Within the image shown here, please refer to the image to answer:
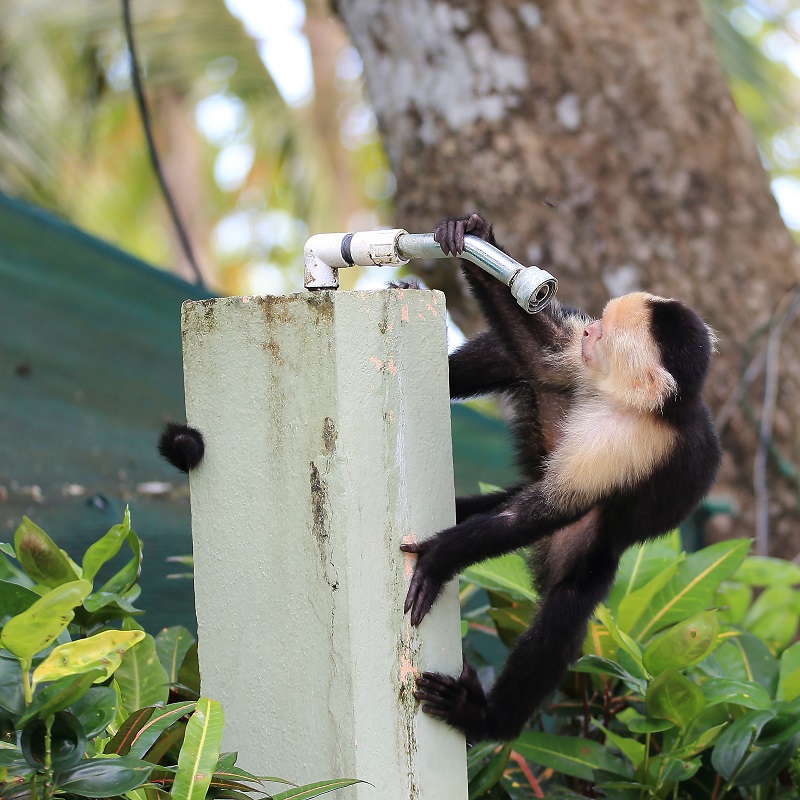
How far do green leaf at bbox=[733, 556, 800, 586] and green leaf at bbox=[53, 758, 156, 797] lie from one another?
187 centimetres

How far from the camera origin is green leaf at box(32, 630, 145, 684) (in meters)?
1.28

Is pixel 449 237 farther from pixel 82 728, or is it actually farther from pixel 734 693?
pixel 734 693

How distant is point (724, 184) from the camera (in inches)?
143

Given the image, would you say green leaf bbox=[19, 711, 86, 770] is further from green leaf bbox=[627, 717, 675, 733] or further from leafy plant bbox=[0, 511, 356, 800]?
green leaf bbox=[627, 717, 675, 733]

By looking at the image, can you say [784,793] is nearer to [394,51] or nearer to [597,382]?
[597,382]

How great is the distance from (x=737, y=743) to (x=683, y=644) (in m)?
0.22

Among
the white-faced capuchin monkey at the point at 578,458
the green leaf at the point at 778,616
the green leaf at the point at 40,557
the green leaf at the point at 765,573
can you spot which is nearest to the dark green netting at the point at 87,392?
the green leaf at the point at 40,557

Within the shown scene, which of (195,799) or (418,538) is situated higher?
(418,538)

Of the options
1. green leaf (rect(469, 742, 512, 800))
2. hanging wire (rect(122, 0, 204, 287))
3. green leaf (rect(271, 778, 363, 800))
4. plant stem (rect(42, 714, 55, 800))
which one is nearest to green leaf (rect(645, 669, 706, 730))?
green leaf (rect(469, 742, 512, 800))

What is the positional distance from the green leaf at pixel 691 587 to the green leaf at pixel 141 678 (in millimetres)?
1019

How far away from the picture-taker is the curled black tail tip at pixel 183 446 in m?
1.63

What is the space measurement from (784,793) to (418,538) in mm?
1126

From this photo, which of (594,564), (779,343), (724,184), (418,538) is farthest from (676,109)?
(418,538)

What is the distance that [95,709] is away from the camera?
4.61 ft
